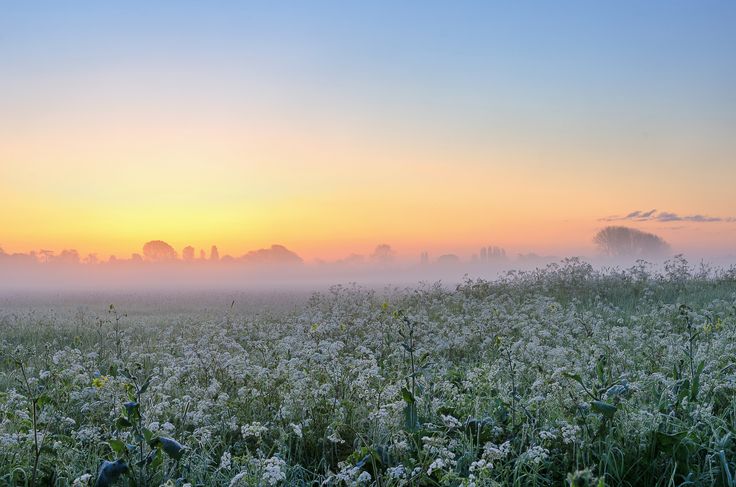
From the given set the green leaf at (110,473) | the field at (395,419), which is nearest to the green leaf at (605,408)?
the field at (395,419)

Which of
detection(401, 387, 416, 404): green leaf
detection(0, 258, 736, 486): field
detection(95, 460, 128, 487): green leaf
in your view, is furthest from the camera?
detection(401, 387, 416, 404): green leaf

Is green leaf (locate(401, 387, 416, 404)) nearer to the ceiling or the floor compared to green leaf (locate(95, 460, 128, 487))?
nearer to the ceiling

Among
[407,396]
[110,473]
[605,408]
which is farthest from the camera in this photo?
[407,396]

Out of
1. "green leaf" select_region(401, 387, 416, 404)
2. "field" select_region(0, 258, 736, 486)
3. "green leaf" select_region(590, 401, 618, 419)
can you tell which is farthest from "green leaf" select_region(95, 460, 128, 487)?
"green leaf" select_region(590, 401, 618, 419)

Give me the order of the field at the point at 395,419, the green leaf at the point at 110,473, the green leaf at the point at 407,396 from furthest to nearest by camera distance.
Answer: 1. the green leaf at the point at 407,396
2. the field at the point at 395,419
3. the green leaf at the point at 110,473

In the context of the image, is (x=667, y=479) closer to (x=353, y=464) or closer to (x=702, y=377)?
(x=702, y=377)

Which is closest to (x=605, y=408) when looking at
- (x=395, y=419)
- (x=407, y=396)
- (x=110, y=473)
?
(x=407, y=396)

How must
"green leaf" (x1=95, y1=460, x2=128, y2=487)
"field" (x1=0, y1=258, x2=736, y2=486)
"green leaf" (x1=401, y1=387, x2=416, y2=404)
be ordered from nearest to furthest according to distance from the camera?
"green leaf" (x1=95, y1=460, x2=128, y2=487) → "field" (x1=0, y1=258, x2=736, y2=486) → "green leaf" (x1=401, y1=387, x2=416, y2=404)

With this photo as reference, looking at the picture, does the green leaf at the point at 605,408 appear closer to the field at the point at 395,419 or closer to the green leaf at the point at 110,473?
the field at the point at 395,419

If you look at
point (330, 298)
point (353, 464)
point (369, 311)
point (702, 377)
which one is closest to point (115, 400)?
point (353, 464)

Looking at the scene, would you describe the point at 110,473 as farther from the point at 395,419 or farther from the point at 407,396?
the point at 407,396

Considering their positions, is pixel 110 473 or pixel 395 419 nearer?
pixel 110 473

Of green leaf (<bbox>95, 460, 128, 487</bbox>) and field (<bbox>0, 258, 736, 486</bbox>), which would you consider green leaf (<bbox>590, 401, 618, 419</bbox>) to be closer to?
field (<bbox>0, 258, 736, 486</bbox>)

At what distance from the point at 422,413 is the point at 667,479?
2.23 meters
